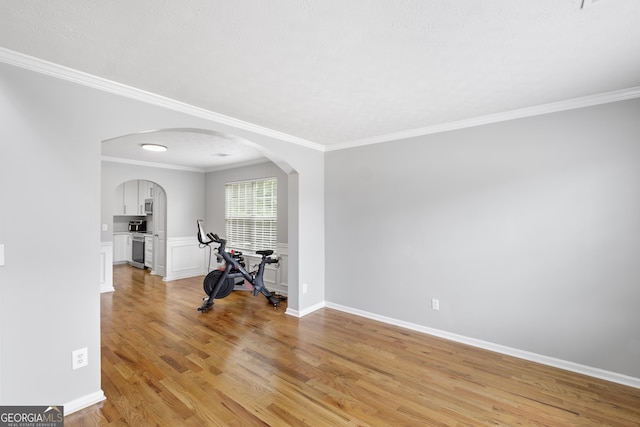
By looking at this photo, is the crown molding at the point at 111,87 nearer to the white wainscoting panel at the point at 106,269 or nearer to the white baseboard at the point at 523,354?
the white baseboard at the point at 523,354

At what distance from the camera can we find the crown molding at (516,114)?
251 centimetres

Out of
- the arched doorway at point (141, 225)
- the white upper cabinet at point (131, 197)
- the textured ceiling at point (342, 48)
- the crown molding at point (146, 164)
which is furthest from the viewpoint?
the white upper cabinet at point (131, 197)

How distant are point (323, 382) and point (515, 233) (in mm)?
2403

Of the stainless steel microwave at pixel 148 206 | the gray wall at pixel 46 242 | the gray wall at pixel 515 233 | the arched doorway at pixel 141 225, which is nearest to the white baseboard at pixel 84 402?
the gray wall at pixel 46 242

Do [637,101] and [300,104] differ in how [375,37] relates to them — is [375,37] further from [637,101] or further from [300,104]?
[637,101]

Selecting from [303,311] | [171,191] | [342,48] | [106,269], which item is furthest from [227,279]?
[342,48]

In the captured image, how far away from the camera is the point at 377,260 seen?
3.96 metres

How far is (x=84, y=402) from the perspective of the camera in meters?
2.14

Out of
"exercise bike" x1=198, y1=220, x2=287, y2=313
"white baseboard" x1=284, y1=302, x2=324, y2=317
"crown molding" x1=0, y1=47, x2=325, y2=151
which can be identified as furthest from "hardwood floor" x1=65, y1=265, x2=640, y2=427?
"crown molding" x1=0, y1=47, x2=325, y2=151

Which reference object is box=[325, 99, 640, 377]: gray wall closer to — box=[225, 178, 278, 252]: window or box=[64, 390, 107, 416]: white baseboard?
box=[225, 178, 278, 252]: window

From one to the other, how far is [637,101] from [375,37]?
248cm

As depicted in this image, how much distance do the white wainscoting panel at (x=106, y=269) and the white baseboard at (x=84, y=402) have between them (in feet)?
12.3

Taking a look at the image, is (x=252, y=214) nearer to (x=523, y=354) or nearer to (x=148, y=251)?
(x=148, y=251)

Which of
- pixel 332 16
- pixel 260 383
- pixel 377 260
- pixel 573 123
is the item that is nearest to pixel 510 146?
pixel 573 123
